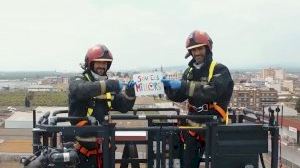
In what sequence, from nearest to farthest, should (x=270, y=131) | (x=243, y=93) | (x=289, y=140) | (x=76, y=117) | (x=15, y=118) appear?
(x=270, y=131)
(x=76, y=117)
(x=289, y=140)
(x=15, y=118)
(x=243, y=93)

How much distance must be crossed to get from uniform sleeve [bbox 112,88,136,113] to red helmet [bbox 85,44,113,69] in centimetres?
53

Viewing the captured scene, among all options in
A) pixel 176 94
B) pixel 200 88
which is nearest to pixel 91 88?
pixel 176 94

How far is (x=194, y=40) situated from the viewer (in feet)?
17.3

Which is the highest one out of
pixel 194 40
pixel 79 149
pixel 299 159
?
pixel 194 40

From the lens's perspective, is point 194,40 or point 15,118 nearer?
point 194,40

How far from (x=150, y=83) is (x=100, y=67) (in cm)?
87

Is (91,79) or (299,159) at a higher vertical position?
(91,79)

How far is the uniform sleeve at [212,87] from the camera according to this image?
488cm

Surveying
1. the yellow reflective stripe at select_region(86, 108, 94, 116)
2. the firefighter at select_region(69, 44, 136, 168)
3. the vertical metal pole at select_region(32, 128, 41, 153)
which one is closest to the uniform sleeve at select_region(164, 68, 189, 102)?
the firefighter at select_region(69, 44, 136, 168)

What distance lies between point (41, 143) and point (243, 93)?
3409 inches

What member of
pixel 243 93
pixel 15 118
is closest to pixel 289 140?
pixel 243 93

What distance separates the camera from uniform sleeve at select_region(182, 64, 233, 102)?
16.0 ft

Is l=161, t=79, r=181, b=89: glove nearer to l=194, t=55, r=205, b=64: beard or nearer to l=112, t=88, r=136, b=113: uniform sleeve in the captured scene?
l=194, t=55, r=205, b=64: beard

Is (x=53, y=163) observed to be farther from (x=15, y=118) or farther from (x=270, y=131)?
(x=15, y=118)
